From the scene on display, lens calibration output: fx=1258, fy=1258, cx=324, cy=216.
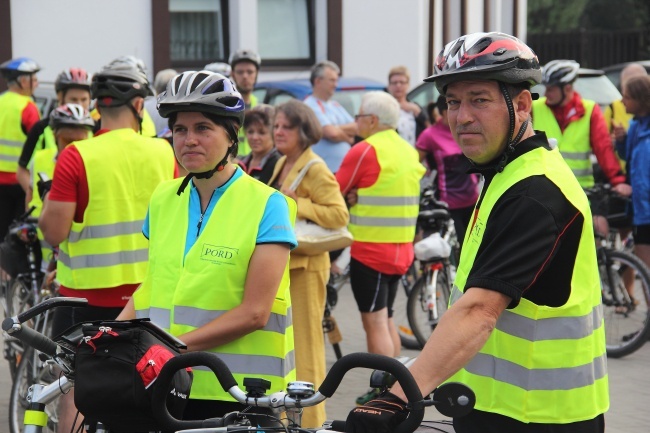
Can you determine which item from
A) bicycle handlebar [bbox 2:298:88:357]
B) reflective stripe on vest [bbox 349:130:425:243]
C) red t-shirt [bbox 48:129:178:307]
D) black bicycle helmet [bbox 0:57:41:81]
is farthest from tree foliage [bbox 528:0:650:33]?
bicycle handlebar [bbox 2:298:88:357]

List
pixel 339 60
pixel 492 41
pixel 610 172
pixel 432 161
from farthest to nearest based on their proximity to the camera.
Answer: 1. pixel 339 60
2. pixel 432 161
3. pixel 610 172
4. pixel 492 41

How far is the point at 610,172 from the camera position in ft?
32.9

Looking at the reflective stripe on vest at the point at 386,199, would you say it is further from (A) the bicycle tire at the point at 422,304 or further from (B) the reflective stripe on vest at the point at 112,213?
(B) the reflective stripe on vest at the point at 112,213

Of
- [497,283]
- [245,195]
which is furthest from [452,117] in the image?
[245,195]

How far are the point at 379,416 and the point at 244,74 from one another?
959 cm

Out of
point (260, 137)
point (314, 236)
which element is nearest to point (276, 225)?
point (314, 236)

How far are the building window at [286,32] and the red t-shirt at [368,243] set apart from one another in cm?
1159

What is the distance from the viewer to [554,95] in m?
10.1

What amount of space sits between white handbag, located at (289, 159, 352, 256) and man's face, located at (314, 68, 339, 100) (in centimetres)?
496

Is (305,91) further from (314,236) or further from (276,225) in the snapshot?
(276,225)

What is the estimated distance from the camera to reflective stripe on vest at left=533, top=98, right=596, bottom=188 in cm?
1001

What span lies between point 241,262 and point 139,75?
2279mm

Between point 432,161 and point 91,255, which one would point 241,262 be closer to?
point 91,255

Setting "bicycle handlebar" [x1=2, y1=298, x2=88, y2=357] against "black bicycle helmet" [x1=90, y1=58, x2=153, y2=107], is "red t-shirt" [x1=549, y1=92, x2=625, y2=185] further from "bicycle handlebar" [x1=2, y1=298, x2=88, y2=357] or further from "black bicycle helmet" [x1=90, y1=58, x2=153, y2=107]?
"bicycle handlebar" [x1=2, y1=298, x2=88, y2=357]
